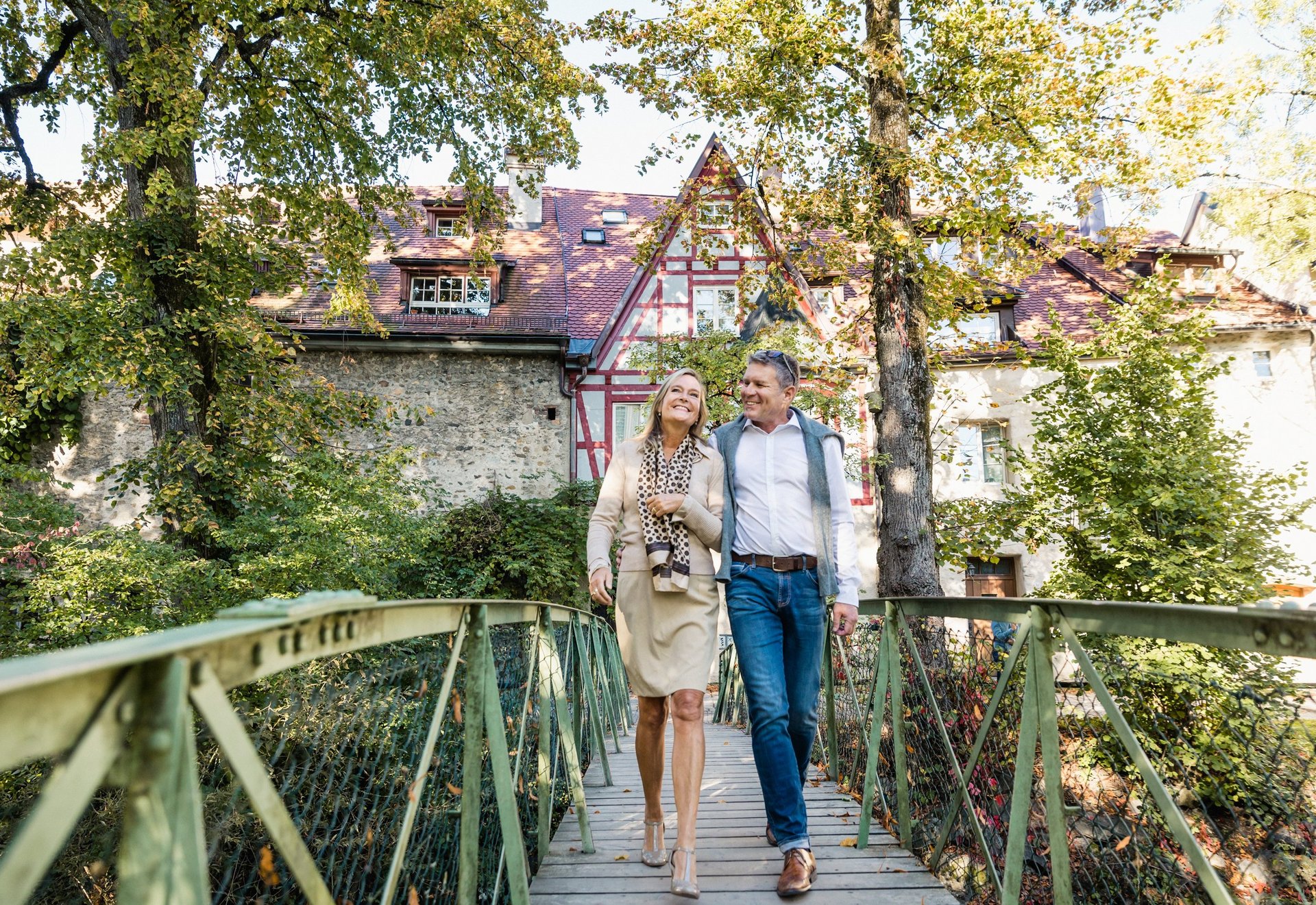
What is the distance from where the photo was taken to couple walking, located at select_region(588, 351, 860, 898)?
108 inches

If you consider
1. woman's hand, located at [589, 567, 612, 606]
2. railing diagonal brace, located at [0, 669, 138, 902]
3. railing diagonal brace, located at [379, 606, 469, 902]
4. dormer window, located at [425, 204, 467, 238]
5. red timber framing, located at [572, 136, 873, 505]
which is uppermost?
dormer window, located at [425, 204, 467, 238]

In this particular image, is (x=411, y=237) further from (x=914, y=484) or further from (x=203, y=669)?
(x=203, y=669)

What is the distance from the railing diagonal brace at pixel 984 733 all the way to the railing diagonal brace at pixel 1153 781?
0.21m

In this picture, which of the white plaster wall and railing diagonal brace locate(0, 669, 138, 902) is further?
the white plaster wall

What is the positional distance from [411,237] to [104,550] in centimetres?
1172

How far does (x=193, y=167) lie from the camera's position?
9594mm

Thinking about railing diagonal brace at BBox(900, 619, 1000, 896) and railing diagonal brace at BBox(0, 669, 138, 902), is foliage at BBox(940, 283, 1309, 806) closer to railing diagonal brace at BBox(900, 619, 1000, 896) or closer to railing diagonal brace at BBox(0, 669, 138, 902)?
railing diagonal brace at BBox(900, 619, 1000, 896)

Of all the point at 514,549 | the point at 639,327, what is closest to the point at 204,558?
the point at 514,549

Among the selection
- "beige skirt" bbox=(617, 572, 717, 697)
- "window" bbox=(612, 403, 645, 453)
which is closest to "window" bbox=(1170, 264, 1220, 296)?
"window" bbox=(612, 403, 645, 453)

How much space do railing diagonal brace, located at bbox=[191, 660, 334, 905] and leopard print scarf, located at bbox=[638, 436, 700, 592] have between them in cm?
176

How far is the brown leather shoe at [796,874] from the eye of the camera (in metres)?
2.53

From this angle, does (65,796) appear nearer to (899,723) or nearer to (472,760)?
(472,760)

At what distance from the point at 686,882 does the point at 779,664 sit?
2.37 ft

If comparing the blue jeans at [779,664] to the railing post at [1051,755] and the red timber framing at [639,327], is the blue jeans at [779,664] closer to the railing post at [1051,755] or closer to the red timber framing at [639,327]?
the railing post at [1051,755]
